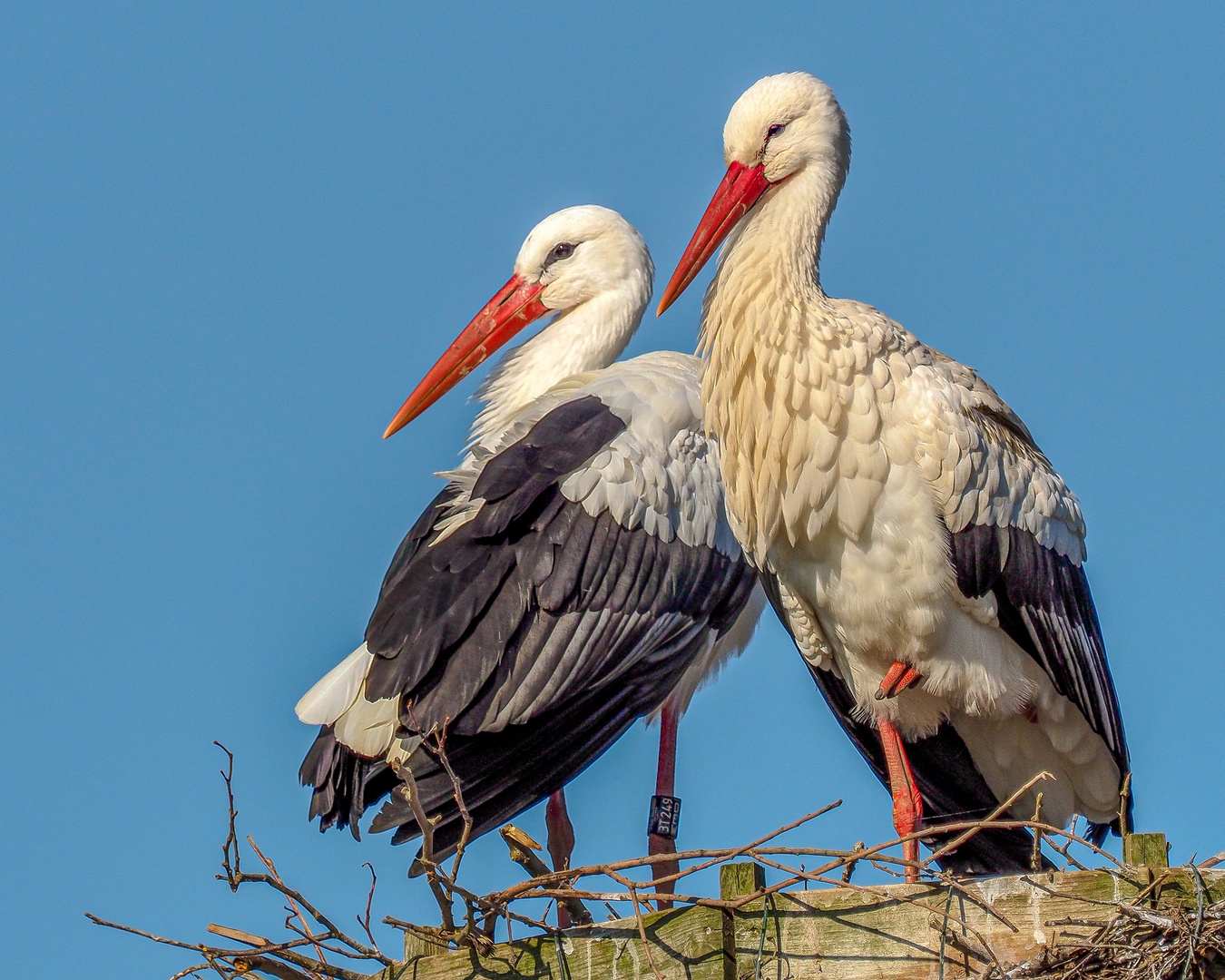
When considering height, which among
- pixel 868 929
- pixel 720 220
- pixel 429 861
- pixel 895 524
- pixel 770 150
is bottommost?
pixel 868 929

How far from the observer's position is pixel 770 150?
4883 mm

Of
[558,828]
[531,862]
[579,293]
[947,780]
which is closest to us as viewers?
[531,862]

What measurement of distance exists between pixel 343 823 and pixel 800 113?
2.33 m

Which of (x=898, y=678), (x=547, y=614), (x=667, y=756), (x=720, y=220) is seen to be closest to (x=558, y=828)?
(x=667, y=756)

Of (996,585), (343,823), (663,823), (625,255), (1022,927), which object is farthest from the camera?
(625,255)

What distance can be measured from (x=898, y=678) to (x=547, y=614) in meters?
0.98

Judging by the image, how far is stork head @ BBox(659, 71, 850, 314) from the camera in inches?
A: 191

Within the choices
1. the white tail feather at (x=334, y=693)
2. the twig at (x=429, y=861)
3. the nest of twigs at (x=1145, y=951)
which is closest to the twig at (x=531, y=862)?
the twig at (x=429, y=861)

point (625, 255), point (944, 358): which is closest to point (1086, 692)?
point (944, 358)

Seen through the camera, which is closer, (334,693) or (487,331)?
(334,693)

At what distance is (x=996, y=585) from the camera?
4316 millimetres

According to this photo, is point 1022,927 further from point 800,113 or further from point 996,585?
point 800,113

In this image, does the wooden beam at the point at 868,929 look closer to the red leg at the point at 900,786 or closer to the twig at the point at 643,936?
the twig at the point at 643,936

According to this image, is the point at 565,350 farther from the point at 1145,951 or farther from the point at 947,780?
the point at 1145,951
